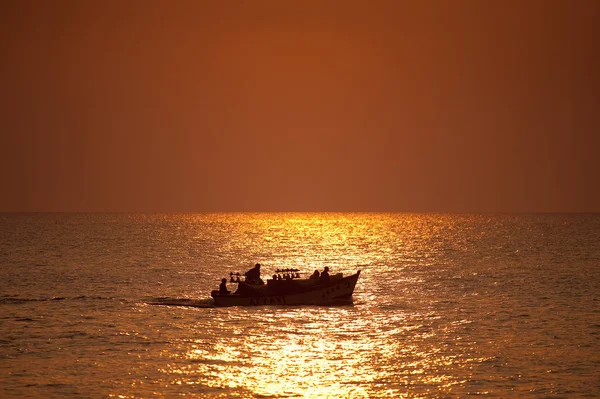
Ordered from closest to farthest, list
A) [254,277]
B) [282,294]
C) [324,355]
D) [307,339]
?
[324,355] < [307,339] < [282,294] < [254,277]

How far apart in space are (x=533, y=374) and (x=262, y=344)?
13030mm

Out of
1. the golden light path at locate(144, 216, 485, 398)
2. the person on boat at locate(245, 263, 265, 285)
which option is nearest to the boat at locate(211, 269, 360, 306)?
the person on boat at locate(245, 263, 265, 285)

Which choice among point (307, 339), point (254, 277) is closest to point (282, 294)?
point (254, 277)

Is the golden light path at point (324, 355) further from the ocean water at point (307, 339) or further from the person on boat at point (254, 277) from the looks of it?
the person on boat at point (254, 277)

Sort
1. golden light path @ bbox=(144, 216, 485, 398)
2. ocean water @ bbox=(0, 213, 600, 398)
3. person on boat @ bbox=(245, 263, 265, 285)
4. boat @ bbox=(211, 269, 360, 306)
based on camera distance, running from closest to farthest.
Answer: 1. golden light path @ bbox=(144, 216, 485, 398)
2. ocean water @ bbox=(0, 213, 600, 398)
3. boat @ bbox=(211, 269, 360, 306)
4. person on boat @ bbox=(245, 263, 265, 285)

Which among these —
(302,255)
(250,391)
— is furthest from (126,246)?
(250,391)

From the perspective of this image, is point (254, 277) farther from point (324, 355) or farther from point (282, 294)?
point (324, 355)

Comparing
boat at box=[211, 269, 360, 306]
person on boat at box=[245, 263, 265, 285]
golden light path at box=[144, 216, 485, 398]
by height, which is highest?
person on boat at box=[245, 263, 265, 285]

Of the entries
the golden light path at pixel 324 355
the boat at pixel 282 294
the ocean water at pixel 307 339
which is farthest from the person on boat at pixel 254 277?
the golden light path at pixel 324 355

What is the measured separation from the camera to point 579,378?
3503 cm

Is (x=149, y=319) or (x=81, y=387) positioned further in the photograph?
(x=149, y=319)

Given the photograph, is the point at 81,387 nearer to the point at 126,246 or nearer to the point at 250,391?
the point at 250,391

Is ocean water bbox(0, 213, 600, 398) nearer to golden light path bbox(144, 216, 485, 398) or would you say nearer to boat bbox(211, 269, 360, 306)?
golden light path bbox(144, 216, 485, 398)

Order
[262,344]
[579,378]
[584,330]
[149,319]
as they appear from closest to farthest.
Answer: [579,378], [262,344], [584,330], [149,319]
